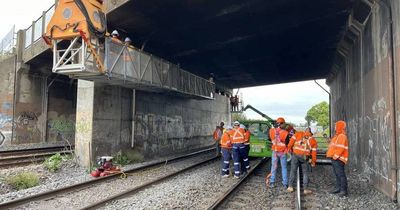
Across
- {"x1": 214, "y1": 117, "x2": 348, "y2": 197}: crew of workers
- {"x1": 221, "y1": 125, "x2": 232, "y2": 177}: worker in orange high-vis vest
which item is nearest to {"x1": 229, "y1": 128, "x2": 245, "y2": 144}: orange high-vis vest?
{"x1": 214, "y1": 117, "x2": 348, "y2": 197}: crew of workers

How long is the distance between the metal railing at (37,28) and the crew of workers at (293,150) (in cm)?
1074

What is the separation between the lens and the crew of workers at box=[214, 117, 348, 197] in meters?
9.27

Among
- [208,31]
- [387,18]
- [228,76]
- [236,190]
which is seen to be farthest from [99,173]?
[228,76]

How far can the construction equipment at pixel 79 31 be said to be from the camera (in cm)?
1065

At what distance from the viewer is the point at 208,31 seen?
15961mm

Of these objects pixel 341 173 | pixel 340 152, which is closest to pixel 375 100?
pixel 340 152

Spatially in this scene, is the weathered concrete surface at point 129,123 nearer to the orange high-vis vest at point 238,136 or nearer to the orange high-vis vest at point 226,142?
the orange high-vis vest at point 226,142

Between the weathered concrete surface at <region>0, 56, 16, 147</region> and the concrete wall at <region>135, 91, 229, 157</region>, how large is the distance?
6.97 meters

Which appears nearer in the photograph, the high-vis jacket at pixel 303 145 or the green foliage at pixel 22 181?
the high-vis jacket at pixel 303 145

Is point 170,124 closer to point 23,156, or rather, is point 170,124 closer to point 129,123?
point 129,123

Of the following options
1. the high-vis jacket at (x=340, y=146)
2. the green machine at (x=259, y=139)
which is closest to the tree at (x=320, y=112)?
the green machine at (x=259, y=139)

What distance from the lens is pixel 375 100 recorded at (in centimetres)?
1026

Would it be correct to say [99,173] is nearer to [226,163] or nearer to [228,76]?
[226,163]

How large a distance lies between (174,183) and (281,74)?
58.2 feet
